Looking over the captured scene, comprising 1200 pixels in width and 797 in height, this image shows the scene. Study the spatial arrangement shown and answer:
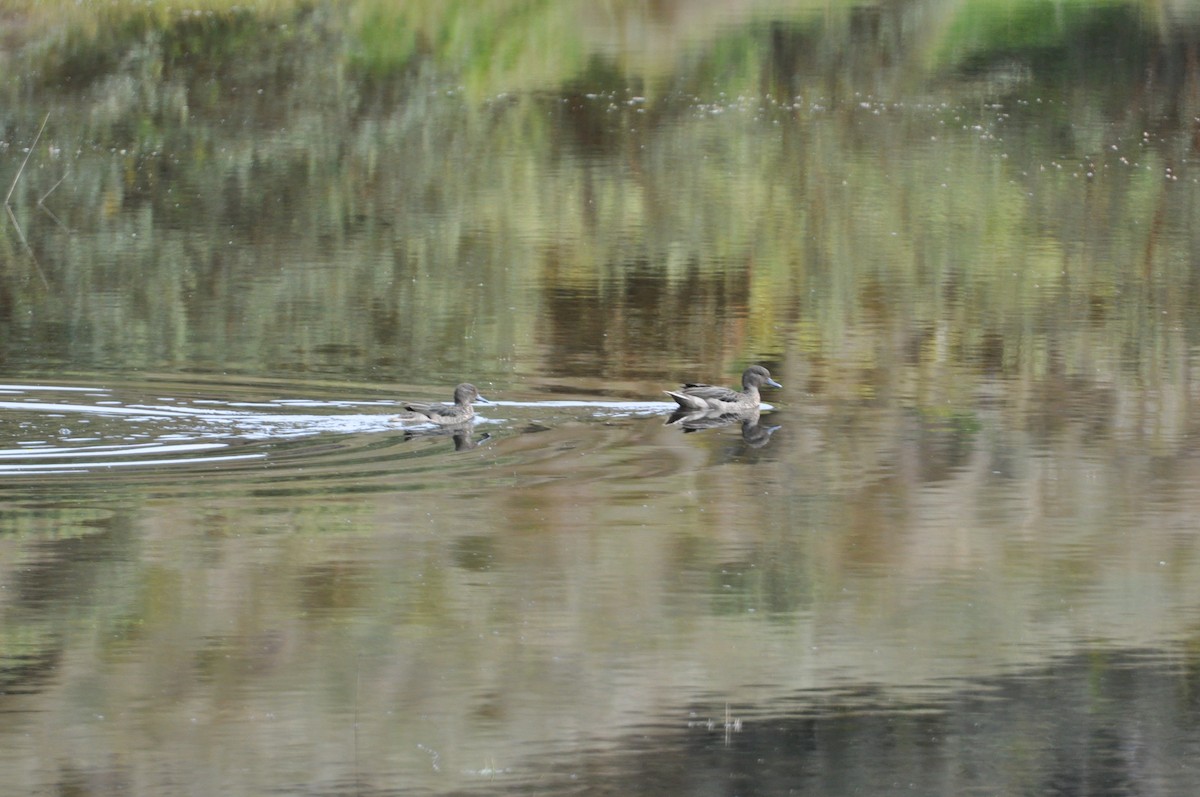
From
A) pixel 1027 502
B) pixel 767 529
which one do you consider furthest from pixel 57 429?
pixel 1027 502

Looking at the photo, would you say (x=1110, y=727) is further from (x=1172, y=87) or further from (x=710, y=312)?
(x=1172, y=87)

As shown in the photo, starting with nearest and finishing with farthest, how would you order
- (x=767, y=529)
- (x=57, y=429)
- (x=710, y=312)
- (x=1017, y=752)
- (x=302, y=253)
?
1. (x=1017, y=752)
2. (x=767, y=529)
3. (x=57, y=429)
4. (x=710, y=312)
5. (x=302, y=253)

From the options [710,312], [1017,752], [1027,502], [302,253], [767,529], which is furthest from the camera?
[302,253]

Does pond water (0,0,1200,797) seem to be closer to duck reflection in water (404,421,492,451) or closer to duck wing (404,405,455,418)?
duck reflection in water (404,421,492,451)

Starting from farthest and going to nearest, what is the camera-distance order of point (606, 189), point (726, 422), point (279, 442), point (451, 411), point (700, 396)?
1. point (606, 189)
2. point (700, 396)
3. point (726, 422)
4. point (451, 411)
5. point (279, 442)

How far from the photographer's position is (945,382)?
1488cm

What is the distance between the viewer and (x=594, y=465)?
11703 millimetres

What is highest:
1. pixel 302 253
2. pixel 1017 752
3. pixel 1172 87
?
pixel 1172 87

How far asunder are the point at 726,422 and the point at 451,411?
6.24ft

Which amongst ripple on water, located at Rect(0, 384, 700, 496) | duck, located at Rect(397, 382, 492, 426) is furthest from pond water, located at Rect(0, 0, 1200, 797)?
duck, located at Rect(397, 382, 492, 426)

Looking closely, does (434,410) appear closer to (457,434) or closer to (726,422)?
(457,434)

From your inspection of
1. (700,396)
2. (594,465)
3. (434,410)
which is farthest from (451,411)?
(700,396)

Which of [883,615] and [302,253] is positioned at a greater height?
[302,253]

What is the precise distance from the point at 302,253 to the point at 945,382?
9034 mm
